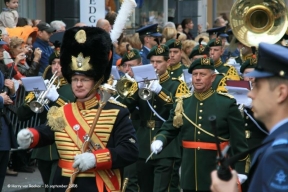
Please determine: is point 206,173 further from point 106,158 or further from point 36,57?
point 36,57

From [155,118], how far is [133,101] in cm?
32

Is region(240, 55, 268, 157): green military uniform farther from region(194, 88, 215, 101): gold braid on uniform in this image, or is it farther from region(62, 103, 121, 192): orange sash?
region(62, 103, 121, 192): orange sash

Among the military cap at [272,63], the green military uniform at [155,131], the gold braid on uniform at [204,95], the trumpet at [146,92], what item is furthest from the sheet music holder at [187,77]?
the military cap at [272,63]

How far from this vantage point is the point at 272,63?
4027mm

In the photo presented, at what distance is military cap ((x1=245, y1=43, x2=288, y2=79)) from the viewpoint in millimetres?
3979

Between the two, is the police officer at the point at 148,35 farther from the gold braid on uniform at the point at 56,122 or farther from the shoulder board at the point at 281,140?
the shoulder board at the point at 281,140

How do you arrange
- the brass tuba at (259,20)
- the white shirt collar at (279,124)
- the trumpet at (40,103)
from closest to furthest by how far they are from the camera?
1. the white shirt collar at (279,124)
2. the trumpet at (40,103)
3. the brass tuba at (259,20)

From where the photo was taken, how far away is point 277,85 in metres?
3.94

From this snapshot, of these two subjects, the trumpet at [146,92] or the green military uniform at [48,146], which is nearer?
the green military uniform at [48,146]

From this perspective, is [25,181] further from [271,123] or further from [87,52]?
[271,123]

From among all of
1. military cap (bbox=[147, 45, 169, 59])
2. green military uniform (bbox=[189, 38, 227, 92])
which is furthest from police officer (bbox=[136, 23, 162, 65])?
military cap (bbox=[147, 45, 169, 59])

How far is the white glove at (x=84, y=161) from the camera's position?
608cm

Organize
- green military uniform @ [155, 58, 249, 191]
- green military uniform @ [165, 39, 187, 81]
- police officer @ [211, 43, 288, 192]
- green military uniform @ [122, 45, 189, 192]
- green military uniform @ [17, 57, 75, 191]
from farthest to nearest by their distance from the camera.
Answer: green military uniform @ [165, 39, 187, 81] < green military uniform @ [122, 45, 189, 192] < green military uniform @ [17, 57, 75, 191] < green military uniform @ [155, 58, 249, 191] < police officer @ [211, 43, 288, 192]

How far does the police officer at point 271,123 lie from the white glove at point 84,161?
218 cm
